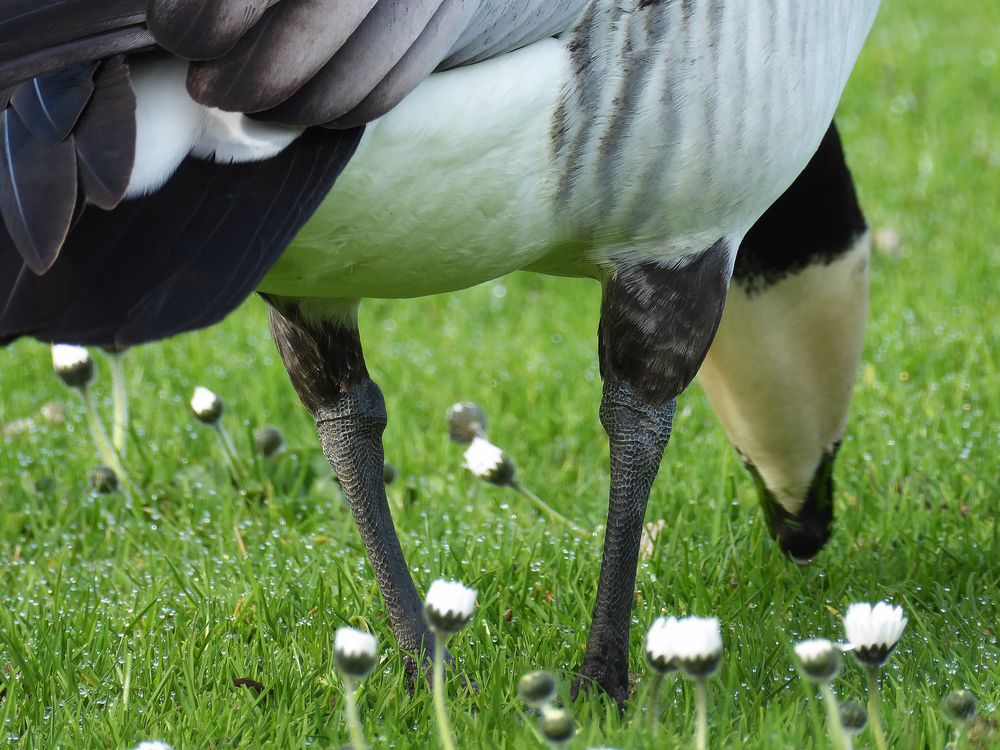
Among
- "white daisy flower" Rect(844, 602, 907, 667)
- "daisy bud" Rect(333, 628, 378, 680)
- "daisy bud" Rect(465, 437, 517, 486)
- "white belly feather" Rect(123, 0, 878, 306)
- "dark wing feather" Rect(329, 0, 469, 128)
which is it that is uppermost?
"dark wing feather" Rect(329, 0, 469, 128)

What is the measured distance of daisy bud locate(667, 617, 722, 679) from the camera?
1.91 metres

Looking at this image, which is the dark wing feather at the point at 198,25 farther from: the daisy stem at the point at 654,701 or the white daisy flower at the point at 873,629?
the white daisy flower at the point at 873,629

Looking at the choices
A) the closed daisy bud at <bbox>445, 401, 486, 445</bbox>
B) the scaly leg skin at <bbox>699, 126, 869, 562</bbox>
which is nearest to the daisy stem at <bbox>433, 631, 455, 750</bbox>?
the scaly leg skin at <bbox>699, 126, 869, 562</bbox>

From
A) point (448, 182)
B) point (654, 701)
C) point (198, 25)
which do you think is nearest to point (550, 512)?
point (654, 701)

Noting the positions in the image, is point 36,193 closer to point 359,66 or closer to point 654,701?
point 359,66

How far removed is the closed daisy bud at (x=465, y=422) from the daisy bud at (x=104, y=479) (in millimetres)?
893

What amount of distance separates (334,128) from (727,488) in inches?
80.0

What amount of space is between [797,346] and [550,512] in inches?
28.3

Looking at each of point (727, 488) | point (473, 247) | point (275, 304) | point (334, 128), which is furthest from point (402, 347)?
point (334, 128)

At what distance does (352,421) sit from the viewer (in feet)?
9.23

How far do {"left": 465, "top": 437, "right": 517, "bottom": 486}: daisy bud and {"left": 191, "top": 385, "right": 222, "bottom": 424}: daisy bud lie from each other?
0.75 m

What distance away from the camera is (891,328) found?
15.5 feet

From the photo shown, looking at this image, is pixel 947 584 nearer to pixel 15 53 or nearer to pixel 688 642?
pixel 688 642

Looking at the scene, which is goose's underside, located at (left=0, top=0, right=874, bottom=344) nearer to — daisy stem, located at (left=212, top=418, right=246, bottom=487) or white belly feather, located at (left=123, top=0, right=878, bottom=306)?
white belly feather, located at (left=123, top=0, right=878, bottom=306)
